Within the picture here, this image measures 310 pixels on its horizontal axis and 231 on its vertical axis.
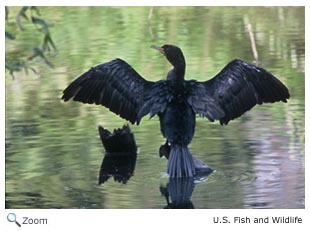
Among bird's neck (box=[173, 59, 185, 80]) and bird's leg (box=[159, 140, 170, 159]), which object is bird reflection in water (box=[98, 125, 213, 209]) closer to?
bird's leg (box=[159, 140, 170, 159])

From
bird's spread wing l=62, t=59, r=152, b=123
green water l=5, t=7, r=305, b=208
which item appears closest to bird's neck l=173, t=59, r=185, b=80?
bird's spread wing l=62, t=59, r=152, b=123

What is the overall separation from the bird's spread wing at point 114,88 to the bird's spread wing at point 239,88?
2.02 feet

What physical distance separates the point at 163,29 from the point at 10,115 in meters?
3.94

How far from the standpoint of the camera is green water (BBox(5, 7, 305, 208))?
380 inches

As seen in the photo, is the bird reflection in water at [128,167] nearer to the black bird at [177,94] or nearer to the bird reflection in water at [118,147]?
the bird reflection in water at [118,147]

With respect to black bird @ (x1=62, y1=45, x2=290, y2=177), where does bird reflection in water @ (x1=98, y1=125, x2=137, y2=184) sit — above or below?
below

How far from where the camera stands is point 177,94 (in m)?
10.1

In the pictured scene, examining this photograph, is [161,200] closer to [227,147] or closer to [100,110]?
[227,147]

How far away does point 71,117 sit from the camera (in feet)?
40.0

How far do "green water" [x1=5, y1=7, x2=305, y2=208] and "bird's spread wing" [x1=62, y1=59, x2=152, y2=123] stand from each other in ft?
1.81

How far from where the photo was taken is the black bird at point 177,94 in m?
10.0

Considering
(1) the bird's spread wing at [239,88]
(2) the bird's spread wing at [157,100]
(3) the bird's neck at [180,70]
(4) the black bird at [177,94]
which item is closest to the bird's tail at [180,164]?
(4) the black bird at [177,94]

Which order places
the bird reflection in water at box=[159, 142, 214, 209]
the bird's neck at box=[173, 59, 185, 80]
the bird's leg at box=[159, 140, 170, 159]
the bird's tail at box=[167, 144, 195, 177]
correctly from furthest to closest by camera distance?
the bird's leg at box=[159, 140, 170, 159]
the bird's neck at box=[173, 59, 185, 80]
the bird's tail at box=[167, 144, 195, 177]
the bird reflection in water at box=[159, 142, 214, 209]

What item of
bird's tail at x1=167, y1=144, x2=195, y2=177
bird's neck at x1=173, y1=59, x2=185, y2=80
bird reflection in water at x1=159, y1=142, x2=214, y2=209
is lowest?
bird reflection in water at x1=159, y1=142, x2=214, y2=209
